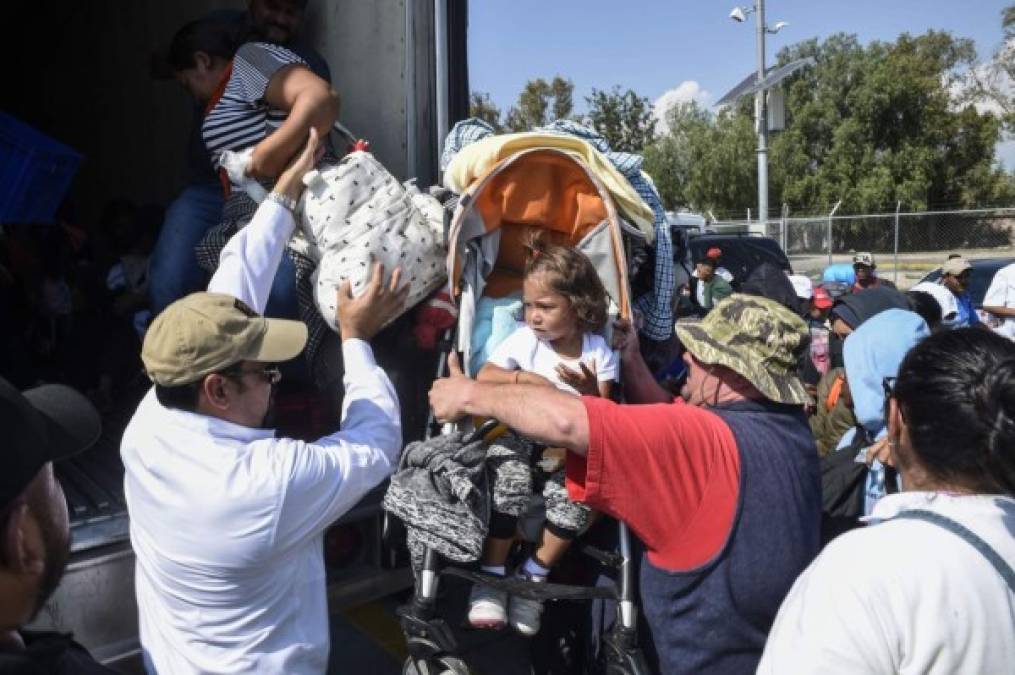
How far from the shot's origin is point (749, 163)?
36.0 meters

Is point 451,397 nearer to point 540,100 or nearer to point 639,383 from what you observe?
point 639,383

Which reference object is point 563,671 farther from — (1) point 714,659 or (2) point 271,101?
(2) point 271,101

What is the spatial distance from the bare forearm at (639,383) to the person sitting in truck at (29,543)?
2.27 meters

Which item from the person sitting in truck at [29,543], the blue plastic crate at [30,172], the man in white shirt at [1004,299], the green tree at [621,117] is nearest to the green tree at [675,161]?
the green tree at [621,117]

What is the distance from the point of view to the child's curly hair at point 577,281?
2.87m

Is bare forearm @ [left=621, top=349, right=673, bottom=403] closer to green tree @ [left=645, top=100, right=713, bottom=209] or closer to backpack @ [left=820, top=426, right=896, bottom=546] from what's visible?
backpack @ [left=820, top=426, right=896, bottom=546]

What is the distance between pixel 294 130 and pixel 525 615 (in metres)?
1.90

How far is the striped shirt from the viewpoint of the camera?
9.76ft

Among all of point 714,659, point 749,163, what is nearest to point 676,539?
point 714,659

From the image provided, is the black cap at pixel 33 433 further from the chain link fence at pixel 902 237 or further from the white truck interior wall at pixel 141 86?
the chain link fence at pixel 902 237

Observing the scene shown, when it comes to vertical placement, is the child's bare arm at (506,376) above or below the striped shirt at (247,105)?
below

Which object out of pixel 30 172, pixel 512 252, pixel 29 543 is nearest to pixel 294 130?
pixel 512 252

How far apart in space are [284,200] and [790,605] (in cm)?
206

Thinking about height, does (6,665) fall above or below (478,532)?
above
